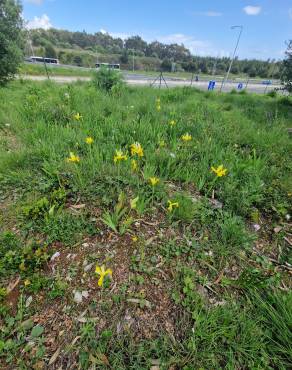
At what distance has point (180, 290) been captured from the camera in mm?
1400

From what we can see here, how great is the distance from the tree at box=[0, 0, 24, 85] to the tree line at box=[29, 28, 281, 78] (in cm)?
2975

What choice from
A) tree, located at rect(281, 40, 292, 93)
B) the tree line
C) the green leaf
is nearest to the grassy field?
the green leaf

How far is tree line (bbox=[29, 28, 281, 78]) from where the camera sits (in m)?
45.2

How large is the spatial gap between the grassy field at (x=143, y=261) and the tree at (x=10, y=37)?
21.6ft

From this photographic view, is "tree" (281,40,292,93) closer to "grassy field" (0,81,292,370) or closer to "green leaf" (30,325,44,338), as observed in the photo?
"grassy field" (0,81,292,370)

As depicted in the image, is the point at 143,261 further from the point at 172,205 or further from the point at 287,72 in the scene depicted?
the point at 287,72

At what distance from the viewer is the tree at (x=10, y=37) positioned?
6961mm

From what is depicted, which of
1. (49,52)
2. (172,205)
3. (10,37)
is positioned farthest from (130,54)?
(172,205)

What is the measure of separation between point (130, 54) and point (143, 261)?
69.6 metres

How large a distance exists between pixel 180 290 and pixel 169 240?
1.28 ft

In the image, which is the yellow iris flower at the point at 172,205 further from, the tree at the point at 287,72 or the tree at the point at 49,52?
the tree at the point at 49,52

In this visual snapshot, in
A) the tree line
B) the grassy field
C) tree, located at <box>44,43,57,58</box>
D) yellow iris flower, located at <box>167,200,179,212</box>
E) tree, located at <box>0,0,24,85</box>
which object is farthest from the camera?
the tree line

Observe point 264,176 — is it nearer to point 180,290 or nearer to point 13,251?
point 180,290

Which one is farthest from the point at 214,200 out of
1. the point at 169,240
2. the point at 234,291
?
the point at 234,291
